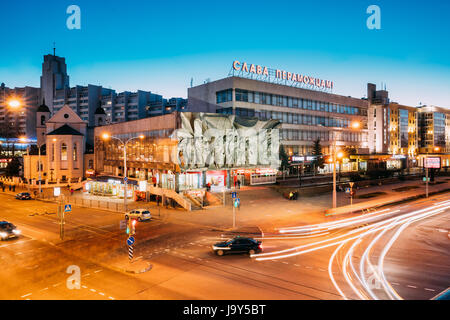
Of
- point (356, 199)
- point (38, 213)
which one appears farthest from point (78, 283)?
point (356, 199)

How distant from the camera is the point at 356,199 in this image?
46.1 m

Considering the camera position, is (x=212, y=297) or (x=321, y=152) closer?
(x=212, y=297)

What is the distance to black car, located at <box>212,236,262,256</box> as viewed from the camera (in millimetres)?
20094

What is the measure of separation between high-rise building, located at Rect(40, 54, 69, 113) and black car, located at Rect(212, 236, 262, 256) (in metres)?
166

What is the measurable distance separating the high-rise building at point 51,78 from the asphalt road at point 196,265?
153541 mm

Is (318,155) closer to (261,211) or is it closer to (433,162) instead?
(433,162)

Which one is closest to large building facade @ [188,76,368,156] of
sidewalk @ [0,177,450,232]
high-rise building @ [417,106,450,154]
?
sidewalk @ [0,177,450,232]

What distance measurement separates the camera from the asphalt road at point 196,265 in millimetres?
14188

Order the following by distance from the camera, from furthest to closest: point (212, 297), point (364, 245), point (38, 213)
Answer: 1. point (38, 213)
2. point (364, 245)
3. point (212, 297)

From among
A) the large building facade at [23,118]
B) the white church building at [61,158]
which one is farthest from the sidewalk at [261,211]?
the large building facade at [23,118]

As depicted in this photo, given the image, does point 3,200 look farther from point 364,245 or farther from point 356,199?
point 356,199

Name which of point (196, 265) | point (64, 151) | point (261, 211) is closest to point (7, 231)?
point (196, 265)
